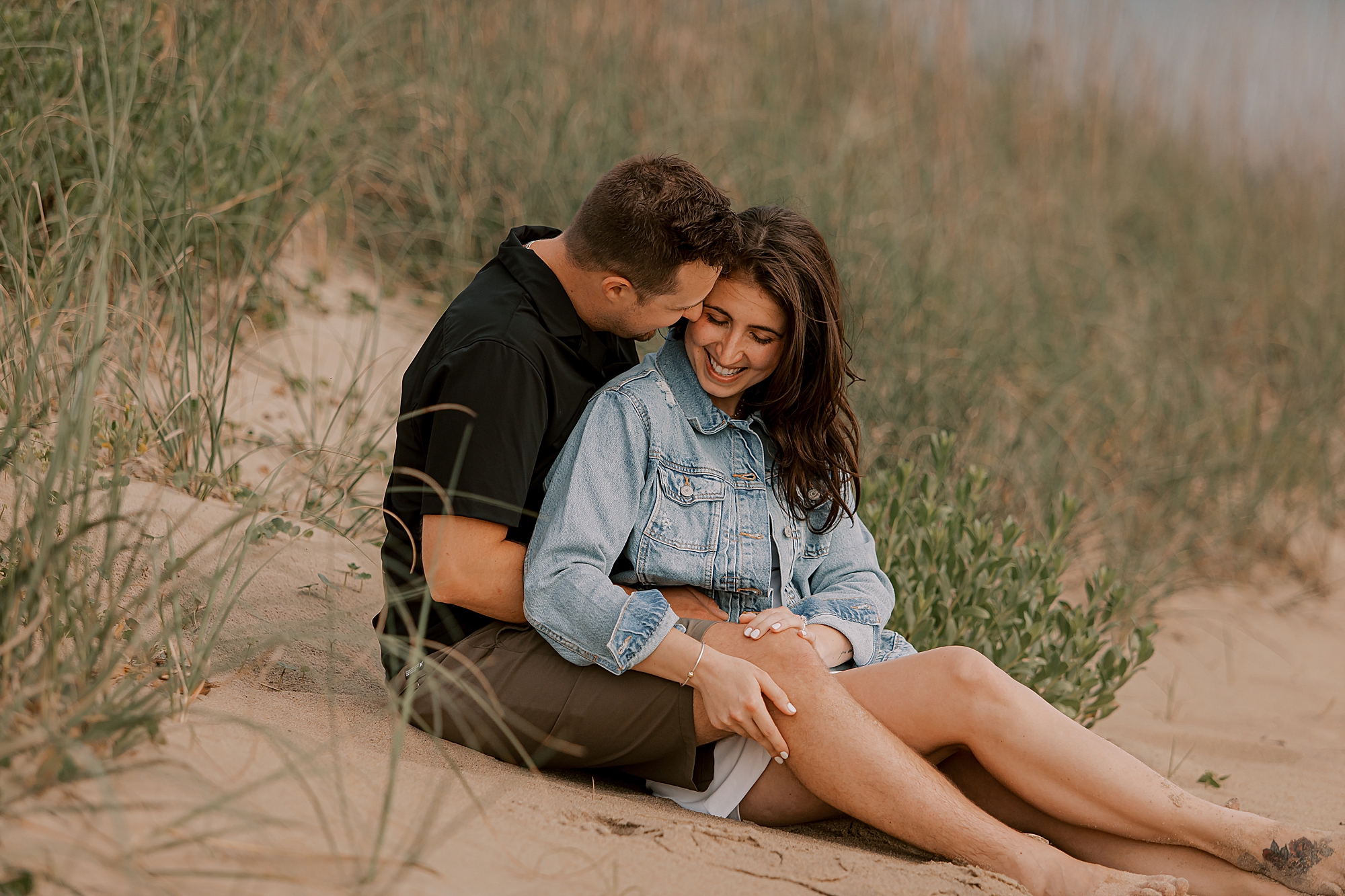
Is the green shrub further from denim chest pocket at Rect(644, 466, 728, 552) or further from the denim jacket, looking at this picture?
denim chest pocket at Rect(644, 466, 728, 552)

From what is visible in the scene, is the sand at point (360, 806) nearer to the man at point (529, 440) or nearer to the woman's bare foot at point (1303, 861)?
the man at point (529, 440)

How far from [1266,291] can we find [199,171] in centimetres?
684

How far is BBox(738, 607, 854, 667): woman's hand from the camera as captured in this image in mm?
2416

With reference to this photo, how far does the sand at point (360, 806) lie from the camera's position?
1564mm

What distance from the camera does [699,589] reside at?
2686 millimetres

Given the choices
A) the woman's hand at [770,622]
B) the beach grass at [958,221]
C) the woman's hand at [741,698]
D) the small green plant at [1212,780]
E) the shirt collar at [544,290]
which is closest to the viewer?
the woman's hand at [741,698]

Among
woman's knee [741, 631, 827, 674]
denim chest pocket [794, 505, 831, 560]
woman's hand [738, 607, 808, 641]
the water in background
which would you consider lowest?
woman's knee [741, 631, 827, 674]

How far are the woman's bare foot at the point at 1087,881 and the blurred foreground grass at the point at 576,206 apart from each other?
1.64m

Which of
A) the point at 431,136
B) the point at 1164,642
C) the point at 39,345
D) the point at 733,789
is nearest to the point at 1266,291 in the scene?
the point at 1164,642

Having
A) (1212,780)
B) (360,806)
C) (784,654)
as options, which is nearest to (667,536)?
(784,654)

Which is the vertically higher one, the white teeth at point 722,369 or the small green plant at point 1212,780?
the white teeth at point 722,369

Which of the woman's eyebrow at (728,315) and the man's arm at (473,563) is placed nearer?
the man's arm at (473,563)

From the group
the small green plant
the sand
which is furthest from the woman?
the small green plant

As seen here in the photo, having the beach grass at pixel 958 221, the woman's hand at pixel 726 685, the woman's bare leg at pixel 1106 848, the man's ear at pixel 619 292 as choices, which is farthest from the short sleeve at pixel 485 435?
the beach grass at pixel 958 221
